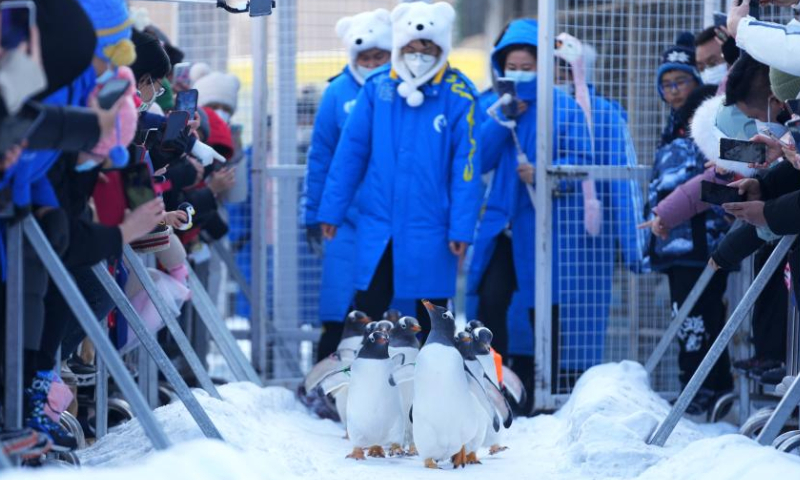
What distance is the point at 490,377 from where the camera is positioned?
6.97 meters

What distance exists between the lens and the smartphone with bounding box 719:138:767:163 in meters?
5.93

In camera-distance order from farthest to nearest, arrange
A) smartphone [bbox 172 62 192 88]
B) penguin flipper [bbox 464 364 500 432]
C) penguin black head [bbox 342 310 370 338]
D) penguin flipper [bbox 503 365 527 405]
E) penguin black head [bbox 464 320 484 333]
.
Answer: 1. smartphone [bbox 172 62 192 88]
2. penguin black head [bbox 342 310 370 338]
3. penguin flipper [bbox 503 365 527 405]
4. penguin black head [bbox 464 320 484 333]
5. penguin flipper [bbox 464 364 500 432]

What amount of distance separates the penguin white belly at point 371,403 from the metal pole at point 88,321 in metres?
1.71

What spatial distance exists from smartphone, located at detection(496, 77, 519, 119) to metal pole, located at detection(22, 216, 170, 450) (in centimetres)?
427

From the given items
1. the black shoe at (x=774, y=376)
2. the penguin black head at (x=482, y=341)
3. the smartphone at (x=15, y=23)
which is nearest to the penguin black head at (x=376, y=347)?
the penguin black head at (x=482, y=341)

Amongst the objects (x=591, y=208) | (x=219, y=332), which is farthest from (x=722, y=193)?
(x=219, y=332)

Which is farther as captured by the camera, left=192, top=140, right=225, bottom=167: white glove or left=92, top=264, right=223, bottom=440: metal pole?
left=192, top=140, right=225, bottom=167: white glove

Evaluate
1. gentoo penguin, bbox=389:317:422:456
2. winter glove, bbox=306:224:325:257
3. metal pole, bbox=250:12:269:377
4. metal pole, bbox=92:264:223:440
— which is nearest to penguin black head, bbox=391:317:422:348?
gentoo penguin, bbox=389:317:422:456

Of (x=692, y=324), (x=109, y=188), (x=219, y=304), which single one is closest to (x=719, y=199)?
(x=692, y=324)

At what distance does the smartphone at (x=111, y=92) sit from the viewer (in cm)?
449

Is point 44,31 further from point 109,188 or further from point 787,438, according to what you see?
point 787,438

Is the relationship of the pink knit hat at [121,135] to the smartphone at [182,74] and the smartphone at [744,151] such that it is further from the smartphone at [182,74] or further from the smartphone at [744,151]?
the smartphone at [182,74]

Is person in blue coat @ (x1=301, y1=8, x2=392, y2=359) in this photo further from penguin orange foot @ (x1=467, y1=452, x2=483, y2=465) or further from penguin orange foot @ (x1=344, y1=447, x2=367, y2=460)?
penguin orange foot @ (x1=467, y1=452, x2=483, y2=465)

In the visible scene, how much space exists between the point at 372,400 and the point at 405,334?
611 millimetres
